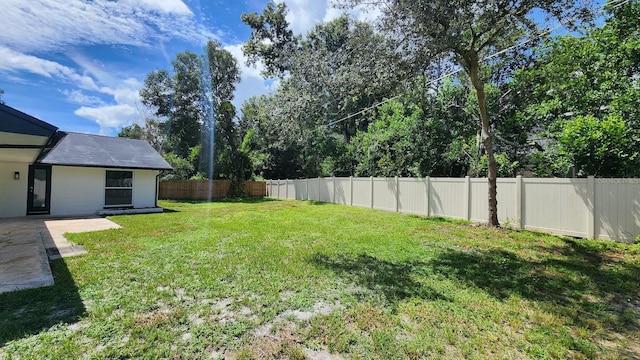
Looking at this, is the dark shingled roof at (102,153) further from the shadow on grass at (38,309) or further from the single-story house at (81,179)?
the shadow on grass at (38,309)

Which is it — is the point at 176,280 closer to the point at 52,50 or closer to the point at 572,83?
the point at 572,83

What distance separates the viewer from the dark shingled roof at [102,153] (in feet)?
39.5

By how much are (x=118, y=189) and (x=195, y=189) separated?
8670 millimetres

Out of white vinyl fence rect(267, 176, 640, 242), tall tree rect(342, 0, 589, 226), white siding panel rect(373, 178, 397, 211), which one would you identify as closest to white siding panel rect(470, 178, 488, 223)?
white vinyl fence rect(267, 176, 640, 242)

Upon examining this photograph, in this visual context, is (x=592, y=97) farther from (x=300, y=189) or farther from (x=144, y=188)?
(x=144, y=188)

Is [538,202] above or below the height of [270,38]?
below

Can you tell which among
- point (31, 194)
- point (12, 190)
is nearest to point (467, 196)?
point (31, 194)

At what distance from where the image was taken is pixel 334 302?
3.78 m

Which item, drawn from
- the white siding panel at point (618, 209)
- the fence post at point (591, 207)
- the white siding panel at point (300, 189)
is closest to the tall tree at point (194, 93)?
the white siding panel at point (300, 189)

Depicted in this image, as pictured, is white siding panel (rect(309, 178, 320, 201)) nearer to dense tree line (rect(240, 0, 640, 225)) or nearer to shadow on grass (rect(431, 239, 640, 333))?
dense tree line (rect(240, 0, 640, 225))

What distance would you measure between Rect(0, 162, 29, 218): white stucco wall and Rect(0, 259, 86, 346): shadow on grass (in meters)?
10.7

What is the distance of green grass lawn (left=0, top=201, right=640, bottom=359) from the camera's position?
9.18 ft

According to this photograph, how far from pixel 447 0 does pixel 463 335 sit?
19.9ft

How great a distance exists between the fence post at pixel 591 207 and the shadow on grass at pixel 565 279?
928 millimetres
